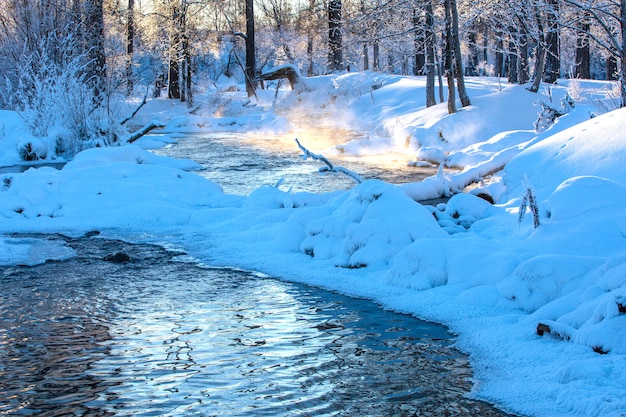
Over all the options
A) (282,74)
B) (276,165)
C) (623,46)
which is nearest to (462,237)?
(623,46)

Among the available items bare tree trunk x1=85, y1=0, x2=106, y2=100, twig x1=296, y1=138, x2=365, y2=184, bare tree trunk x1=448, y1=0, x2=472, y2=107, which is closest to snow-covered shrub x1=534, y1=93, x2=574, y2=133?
bare tree trunk x1=448, y1=0, x2=472, y2=107

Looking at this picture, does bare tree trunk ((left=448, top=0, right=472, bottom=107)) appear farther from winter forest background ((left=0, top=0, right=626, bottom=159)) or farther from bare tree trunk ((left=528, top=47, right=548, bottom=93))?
bare tree trunk ((left=528, top=47, right=548, bottom=93))

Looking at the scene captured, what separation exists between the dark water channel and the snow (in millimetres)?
389

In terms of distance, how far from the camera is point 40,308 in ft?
20.9

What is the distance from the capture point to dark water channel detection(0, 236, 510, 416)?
14.5 ft

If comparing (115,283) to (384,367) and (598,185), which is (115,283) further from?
(598,185)

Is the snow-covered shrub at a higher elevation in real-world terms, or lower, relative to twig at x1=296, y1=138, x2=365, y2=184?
higher

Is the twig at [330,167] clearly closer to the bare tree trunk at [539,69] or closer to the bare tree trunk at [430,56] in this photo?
the bare tree trunk at [430,56]

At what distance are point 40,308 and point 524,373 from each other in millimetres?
4236

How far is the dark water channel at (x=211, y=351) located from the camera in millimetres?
4418

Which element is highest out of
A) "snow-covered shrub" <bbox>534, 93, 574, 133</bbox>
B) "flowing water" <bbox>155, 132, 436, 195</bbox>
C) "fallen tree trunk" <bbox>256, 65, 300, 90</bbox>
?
"fallen tree trunk" <bbox>256, 65, 300, 90</bbox>

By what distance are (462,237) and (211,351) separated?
3651 mm

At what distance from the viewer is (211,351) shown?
208 inches

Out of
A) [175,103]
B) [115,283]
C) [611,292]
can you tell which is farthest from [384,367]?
[175,103]
